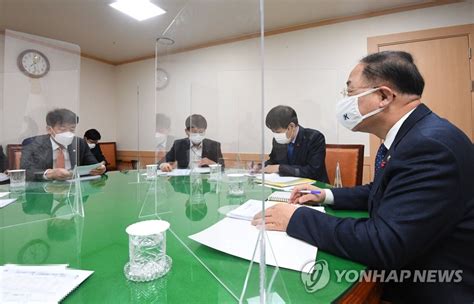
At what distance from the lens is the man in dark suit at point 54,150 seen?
1.21 metres

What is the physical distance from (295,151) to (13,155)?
1.82 meters

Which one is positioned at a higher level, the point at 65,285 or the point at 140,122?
the point at 140,122

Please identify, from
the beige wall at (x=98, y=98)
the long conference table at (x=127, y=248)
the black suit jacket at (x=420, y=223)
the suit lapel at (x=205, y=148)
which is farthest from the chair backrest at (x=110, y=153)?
the black suit jacket at (x=420, y=223)

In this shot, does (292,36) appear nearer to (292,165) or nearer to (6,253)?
(292,165)

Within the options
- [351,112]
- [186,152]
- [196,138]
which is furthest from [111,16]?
[351,112]

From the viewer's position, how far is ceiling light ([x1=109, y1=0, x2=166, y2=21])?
231 centimetres

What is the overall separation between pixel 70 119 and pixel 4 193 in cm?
53

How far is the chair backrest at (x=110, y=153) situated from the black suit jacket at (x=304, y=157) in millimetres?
3666

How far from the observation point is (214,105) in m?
0.89

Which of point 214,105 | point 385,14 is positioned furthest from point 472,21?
point 214,105

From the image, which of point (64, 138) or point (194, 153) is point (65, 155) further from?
point (194, 153)

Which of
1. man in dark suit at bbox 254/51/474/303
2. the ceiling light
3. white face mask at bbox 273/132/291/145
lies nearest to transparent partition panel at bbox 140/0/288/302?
man in dark suit at bbox 254/51/474/303

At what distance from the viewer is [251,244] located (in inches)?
23.4

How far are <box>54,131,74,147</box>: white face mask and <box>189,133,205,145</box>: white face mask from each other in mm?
648
